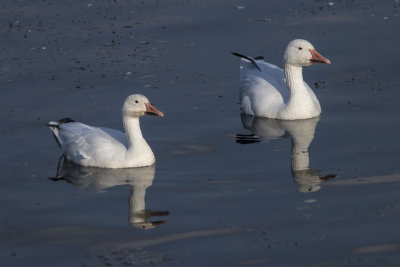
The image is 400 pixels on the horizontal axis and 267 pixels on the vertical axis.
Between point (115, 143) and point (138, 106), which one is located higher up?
point (138, 106)

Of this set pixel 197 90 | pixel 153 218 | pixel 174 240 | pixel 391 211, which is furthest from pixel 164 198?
pixel 197 90

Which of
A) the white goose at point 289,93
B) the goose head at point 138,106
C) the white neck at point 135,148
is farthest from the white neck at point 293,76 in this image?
the white neck at point 135,148

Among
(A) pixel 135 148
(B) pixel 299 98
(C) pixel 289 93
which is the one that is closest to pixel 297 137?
(B) pixel 299 98

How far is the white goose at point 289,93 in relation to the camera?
14.2 m

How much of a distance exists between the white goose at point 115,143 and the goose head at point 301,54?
10.8ft

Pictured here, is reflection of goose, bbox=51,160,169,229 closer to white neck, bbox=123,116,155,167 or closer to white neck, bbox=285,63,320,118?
white neck, bbox=123,116,155,167

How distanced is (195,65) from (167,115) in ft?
7.72

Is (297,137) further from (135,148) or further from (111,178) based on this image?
(111,178)

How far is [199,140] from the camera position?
13047mm

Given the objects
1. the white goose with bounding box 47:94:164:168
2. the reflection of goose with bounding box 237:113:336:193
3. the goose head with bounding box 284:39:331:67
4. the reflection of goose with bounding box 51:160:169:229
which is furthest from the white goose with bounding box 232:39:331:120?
the reflection of goose with bounding box 51:160:169:229

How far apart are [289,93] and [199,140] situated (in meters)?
2.18

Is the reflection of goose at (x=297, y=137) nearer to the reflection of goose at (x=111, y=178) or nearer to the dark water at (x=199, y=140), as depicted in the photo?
the dark water at (x=199, y=140)

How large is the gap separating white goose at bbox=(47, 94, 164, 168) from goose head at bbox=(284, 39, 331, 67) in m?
3.28

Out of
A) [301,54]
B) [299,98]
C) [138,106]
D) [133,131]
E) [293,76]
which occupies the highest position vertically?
[301,54]
